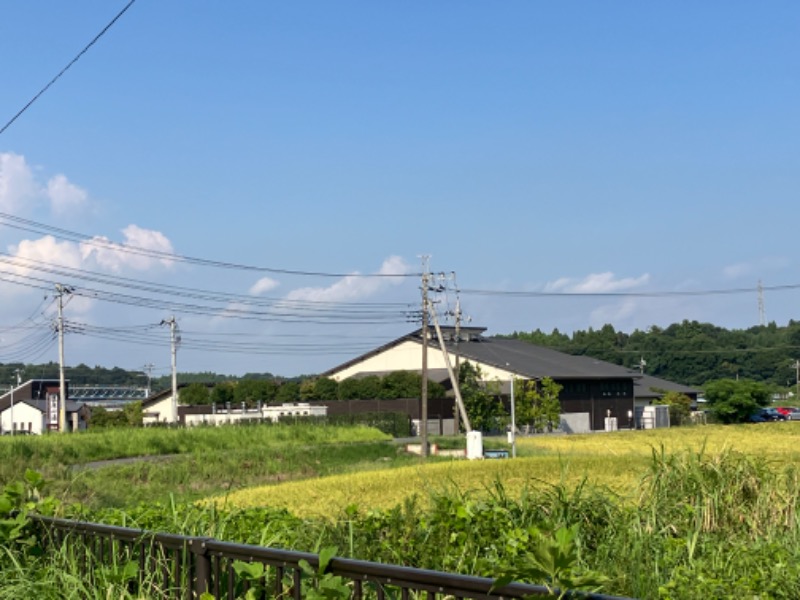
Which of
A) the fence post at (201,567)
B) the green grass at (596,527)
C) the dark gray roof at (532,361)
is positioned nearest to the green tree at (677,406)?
the dark gray roof at (532,361)

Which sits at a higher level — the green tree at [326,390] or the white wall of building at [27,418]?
the green tree at [326,390]

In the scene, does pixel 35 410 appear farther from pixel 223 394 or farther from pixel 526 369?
pixel 526 369

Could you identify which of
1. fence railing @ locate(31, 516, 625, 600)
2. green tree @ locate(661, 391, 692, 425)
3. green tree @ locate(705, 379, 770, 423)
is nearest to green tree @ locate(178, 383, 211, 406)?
green tree @ locate(661, 391, 692, 425)

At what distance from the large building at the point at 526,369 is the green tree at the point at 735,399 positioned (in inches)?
282

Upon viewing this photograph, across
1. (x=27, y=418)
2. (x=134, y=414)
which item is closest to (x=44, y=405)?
(x=27, y=418)

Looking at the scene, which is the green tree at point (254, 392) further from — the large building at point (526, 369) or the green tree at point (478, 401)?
the green tree at point (478, 401)

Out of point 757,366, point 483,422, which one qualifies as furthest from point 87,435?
point 757,366

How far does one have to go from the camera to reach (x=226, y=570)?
198 inches

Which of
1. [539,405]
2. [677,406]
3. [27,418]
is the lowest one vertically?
[677,406]

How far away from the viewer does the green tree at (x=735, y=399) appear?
70.6 m

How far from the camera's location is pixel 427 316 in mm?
49719

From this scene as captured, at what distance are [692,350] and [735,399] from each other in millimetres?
74450

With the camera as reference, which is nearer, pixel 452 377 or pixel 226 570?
pixel 226 570

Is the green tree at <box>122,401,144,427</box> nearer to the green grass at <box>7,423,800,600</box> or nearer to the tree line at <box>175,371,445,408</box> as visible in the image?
the tree line at <box>175,371,445,408</box>
